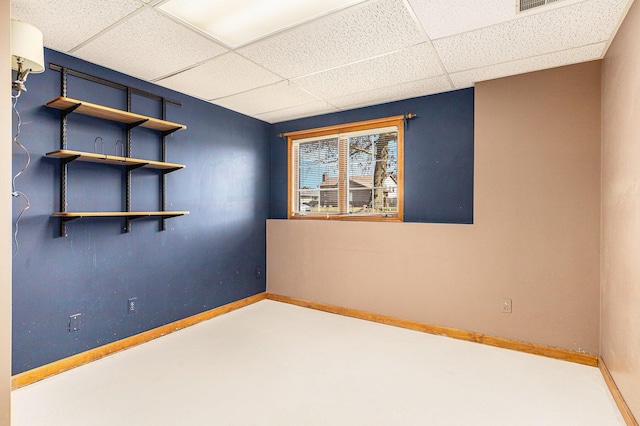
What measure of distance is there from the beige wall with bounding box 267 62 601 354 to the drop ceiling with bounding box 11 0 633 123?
299mm

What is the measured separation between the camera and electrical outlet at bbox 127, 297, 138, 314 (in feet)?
10.2

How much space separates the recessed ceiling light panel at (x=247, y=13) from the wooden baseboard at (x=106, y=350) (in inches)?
107

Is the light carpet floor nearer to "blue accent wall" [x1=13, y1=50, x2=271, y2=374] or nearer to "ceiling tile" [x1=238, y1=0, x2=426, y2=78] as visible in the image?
"blue accent wall" [x1=13, y1=50, x2=271, y2=374]

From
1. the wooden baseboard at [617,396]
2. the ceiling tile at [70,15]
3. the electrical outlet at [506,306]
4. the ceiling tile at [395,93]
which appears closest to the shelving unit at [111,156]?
the ceiling tile at [70,15]

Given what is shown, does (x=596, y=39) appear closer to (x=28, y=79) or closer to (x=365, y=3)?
(x=365, y=3)

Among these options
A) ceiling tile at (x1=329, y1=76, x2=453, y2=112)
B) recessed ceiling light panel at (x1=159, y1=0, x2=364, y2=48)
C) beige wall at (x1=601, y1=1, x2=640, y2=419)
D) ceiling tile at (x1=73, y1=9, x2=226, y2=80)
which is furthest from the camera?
ceiling tile at (x1=329, y1=76, x2=453, y2=112)

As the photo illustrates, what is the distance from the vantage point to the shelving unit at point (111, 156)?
2520 mm

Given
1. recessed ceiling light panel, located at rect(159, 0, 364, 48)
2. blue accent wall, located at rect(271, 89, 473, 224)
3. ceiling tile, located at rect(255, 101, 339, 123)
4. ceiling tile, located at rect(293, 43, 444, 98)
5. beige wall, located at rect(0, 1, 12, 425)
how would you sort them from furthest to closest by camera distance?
ceiling tile, located at rect(255, 101, 339, 123) → blue accent wall, located at rect(271, 89, 473, 224) → ceiling tile, located at rect(293, 43, 444, 98) → recessed ceiling light panel, located at rect(159, 0, 364, 48) → beige wall, located at rect(0, 1, 12, 425)

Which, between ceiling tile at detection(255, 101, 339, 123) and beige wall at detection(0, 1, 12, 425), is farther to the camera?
ceiling tile at detection(255, 101, 339, 123)

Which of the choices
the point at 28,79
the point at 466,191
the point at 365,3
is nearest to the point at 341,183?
the point at 466,191

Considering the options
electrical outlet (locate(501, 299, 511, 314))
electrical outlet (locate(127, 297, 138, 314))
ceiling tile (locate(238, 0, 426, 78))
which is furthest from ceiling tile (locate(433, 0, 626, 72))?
electrical outlet (locate(127, 297, 138, 314))

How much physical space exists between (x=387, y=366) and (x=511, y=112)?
251 cm

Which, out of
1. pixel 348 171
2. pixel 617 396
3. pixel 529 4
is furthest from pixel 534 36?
pixel 617 396

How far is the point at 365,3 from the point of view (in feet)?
6.51
